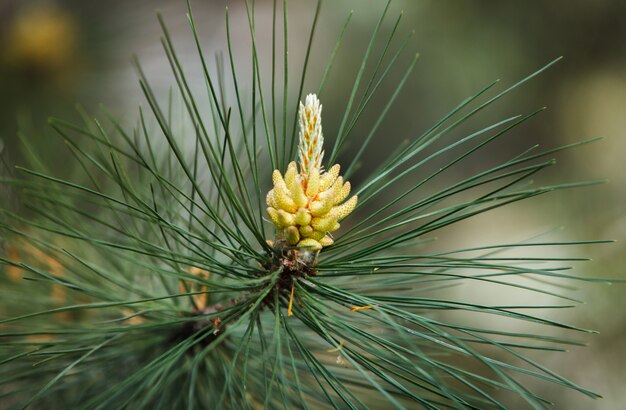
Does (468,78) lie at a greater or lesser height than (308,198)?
greater

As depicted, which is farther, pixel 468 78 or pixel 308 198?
pixel 468 78

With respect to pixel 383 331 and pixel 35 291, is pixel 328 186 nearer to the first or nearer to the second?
pixel 383 331

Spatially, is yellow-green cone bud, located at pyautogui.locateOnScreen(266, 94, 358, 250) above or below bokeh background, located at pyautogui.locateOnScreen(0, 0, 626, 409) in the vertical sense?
below

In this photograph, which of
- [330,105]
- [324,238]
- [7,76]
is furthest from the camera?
[330,105]

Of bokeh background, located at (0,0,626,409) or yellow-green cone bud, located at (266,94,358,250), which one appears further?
bokeh background, located at (0,0,626,409)

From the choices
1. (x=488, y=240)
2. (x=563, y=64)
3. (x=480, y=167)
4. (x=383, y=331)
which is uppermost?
(x=563, y=64)

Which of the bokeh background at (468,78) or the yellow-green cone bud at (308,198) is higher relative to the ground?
the bokeh background at (468,78)

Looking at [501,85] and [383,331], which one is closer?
[383,331]

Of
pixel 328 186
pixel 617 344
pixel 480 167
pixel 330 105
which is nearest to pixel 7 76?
pixel 328 186
